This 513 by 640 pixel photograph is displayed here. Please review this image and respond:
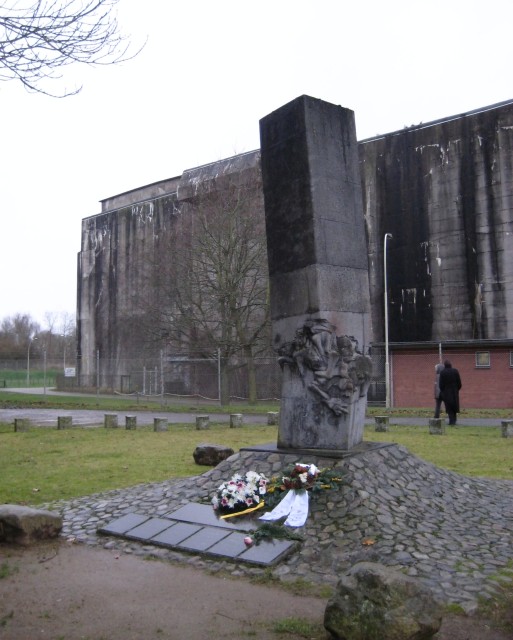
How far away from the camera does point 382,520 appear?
6578 mm

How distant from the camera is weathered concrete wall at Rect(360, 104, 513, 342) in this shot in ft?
89.8

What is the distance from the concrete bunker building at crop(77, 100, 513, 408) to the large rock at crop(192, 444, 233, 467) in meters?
15.7

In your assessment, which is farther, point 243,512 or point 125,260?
point 125,260

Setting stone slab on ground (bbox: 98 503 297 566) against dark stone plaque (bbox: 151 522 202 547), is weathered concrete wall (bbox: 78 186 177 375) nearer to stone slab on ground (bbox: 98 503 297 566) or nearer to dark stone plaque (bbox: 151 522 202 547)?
stone slab on ground (bbox: 98 503 297 566)

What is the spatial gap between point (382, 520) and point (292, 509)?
0.98 m

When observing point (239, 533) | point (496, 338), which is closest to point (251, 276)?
point (496, 338)

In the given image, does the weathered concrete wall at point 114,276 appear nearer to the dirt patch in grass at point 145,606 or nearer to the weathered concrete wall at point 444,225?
the weathered concrete wall at point 444,225

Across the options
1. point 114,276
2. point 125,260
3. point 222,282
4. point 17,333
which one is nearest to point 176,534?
point 222,282

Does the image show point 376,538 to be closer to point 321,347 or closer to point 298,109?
point 321,347

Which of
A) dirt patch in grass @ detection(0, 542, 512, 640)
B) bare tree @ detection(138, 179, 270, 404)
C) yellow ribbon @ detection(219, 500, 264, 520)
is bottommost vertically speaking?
dirt patch in grass @ detection(0, 542, 512, 640)

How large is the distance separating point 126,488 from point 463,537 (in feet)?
17.1

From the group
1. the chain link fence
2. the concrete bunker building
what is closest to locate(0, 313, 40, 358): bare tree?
the chain link fence

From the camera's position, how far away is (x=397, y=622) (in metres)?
4.15

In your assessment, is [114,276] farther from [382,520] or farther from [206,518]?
[382,520]
